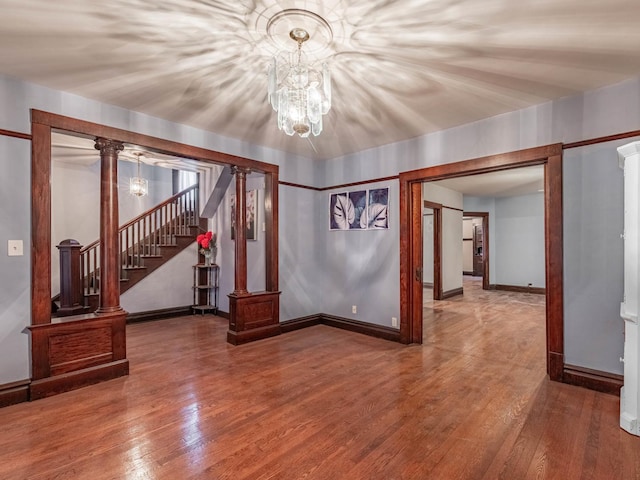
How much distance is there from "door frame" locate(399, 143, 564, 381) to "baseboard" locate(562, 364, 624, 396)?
66 millimetres

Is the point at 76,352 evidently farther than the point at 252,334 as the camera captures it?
No

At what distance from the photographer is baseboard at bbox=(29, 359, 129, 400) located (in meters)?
2.73

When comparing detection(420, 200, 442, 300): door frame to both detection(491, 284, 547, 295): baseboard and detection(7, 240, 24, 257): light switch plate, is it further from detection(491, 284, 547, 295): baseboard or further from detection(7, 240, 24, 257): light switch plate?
detection(7, 240, 24, 257): light switch plate

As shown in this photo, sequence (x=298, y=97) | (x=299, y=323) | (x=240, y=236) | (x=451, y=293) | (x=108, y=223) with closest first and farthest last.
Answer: (x=298, y=97), (x=108, y=223), (x=240, y=236), (x=299, y=323), (x=451, y=293)

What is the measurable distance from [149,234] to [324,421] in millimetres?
4839

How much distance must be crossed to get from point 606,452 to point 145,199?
8108 mm

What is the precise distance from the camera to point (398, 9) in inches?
74.2

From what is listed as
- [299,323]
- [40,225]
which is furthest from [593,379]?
[40,225]

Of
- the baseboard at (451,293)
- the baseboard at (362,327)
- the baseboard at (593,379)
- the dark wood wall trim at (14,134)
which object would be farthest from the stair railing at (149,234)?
the baseboard at (593,379)

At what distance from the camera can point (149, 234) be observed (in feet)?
19.2

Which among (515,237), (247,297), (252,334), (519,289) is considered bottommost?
(519,289)

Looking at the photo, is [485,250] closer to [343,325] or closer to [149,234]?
[343,325]

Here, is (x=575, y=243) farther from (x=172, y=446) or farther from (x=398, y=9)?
(x=172, y=446)

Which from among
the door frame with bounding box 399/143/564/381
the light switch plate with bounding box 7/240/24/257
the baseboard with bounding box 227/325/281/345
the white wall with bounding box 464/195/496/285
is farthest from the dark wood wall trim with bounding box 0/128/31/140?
the white wall with bounding box 464/195/496/285
